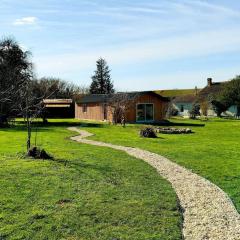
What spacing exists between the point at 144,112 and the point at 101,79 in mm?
43122

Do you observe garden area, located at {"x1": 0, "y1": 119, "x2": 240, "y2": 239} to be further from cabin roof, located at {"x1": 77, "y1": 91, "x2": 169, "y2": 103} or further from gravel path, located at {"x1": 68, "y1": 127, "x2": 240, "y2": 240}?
cabin roof, located at {"x1": 77, "y1": 91, "x2": 169, "y2": 103}

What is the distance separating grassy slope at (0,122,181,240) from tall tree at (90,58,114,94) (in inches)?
2741

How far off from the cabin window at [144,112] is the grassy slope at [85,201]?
93.8 ft

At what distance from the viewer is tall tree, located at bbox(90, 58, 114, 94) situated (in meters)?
84.9

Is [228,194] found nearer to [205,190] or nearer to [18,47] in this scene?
[205,190]

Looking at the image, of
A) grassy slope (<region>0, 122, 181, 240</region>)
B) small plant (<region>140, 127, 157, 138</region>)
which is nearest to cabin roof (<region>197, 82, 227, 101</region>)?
small plant (<region>140, 127, 157, 138</region>)

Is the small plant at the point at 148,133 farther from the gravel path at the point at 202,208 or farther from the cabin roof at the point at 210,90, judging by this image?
the cabin roof at the point at 210,90

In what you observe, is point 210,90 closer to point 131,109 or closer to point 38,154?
point 131,109

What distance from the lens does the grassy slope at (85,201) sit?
25.6ft

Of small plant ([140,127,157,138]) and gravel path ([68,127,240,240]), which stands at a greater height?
small plant ([140,127,157,138])

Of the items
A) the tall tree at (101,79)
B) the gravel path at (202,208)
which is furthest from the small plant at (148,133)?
the tall tree at (101,79)

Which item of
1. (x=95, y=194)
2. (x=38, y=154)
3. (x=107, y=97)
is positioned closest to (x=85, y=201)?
(x=95, y=194)

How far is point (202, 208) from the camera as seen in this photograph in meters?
9.28

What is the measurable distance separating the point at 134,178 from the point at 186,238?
16.9ft
